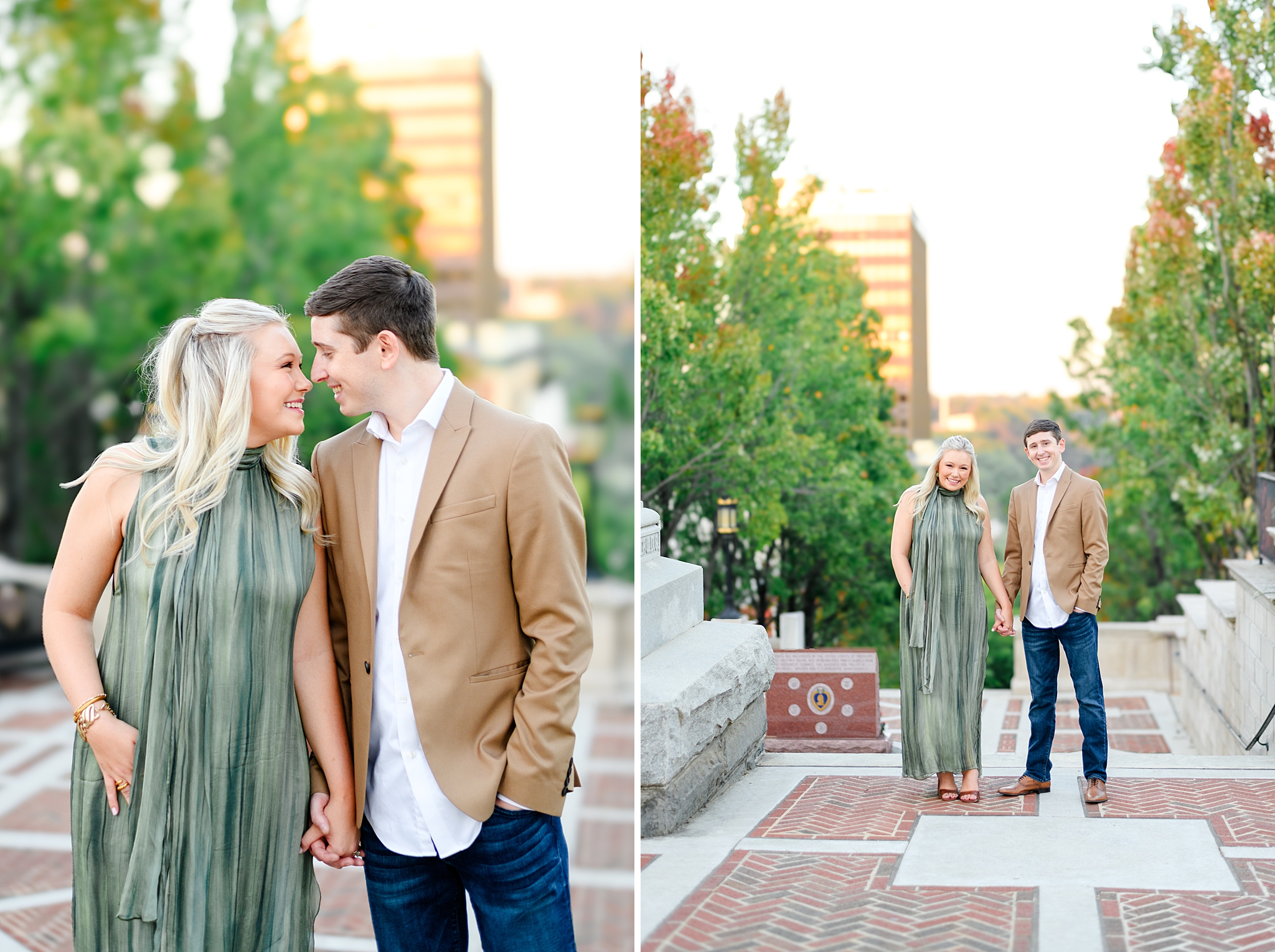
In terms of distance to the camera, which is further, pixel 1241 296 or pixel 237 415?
pixel 1241 296

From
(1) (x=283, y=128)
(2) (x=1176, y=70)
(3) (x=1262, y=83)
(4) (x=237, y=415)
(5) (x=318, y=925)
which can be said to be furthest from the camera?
(1) (x=283, y=128)

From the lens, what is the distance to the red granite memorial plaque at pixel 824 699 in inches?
325

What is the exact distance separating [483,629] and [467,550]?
16 centimetres

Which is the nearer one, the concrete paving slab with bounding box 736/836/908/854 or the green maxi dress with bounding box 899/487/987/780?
the concrete paving slab with bounding box 736/836/908/854

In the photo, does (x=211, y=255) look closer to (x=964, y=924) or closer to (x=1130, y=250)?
(x=964, y=924)

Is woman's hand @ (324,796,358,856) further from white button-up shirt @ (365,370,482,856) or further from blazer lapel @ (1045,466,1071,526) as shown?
blazer lapel @ (1045,466,1071,526)

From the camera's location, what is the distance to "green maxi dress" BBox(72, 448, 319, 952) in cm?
230

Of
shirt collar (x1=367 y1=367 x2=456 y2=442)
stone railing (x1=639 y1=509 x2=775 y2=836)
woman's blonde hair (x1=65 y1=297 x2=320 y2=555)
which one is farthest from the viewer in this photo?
stone railing (x1=639 y1=509 x2=775 y2=836)

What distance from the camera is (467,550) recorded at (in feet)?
7.63

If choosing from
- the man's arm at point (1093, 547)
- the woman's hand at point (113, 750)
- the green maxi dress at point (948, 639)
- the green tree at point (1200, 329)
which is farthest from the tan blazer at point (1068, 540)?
the green tree at point (1200, 329)

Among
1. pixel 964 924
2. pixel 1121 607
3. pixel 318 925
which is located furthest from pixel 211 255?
pixel 1121 607

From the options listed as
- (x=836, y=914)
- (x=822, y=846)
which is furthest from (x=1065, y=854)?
(x=836, y=914)

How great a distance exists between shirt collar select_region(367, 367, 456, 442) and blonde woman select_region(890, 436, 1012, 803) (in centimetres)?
392

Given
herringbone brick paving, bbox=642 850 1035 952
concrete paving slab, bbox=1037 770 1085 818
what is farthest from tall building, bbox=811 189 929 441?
herringbone brick paving, bbox=642 850 1035 952
